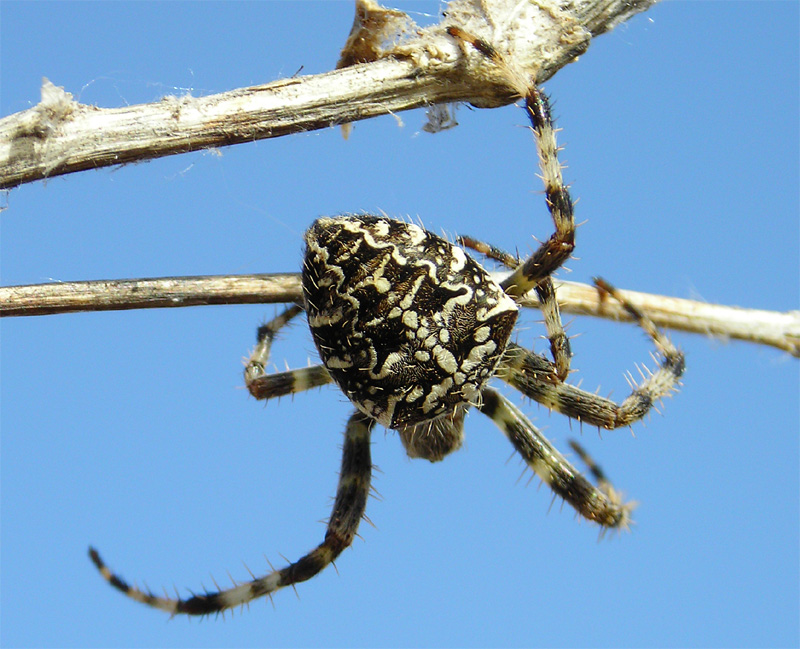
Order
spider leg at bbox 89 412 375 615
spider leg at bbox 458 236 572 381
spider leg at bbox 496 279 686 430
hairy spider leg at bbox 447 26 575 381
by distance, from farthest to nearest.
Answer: spider leg at bbox 89 412 375 615 → spider leg at bbox 496 279 686 430 → spider leg at bbox 458 236 572 381 → hairy spider leg at bbox 447 26 575 381

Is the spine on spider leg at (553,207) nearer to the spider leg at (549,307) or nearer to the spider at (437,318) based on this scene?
the spider at (437,318)

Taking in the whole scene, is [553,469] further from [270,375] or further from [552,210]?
[270,375]

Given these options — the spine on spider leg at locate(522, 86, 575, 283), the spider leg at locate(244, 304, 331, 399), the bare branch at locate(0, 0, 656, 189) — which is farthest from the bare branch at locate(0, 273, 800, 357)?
the spider leg at locate(244, 304, 331, 399)

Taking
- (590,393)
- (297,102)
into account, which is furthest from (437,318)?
(590,393)

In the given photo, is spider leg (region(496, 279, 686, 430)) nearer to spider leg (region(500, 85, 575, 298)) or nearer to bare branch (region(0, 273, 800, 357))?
bare branch (region(0, 273, 800, 357))

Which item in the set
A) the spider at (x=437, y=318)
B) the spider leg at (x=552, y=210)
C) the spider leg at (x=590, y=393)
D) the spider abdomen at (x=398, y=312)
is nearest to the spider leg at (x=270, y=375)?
the spider at (x=437, y=318)

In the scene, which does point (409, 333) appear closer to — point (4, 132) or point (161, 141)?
point (161, 141)
